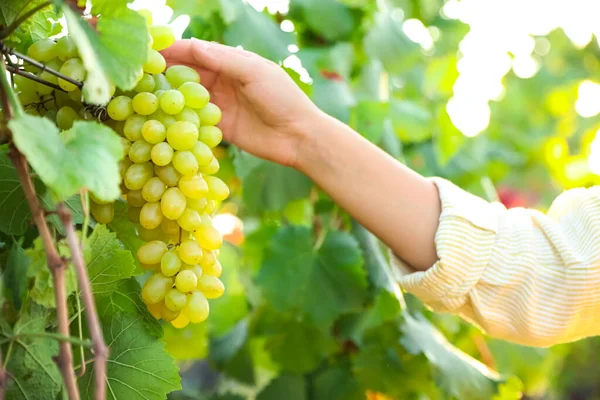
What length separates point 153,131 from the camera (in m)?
0.53

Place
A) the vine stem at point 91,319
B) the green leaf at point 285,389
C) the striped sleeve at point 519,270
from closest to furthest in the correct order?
1. the vine stem at point 91,319
2. the striped sleeve at point 519,270
3. the green leaf at point 285,389

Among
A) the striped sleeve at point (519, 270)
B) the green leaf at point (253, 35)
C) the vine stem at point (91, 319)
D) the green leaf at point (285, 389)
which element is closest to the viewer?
the vine stem at point (91, 319)

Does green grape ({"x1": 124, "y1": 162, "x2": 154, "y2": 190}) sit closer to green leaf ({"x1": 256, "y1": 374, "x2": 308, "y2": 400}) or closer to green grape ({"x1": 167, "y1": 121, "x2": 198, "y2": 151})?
green grape ({"x1": 167, "y1": 121, "x2": 198, "y2": 151})

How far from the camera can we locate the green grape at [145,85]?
55cm

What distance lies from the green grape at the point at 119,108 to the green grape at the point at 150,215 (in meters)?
0.07

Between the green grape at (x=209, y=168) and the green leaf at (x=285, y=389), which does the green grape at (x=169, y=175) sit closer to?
the green grape at (x=209, y=168)

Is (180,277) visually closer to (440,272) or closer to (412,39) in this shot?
(440,272)

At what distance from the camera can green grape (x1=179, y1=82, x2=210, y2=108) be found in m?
0.56

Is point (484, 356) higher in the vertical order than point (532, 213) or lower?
lower

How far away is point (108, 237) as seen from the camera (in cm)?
51

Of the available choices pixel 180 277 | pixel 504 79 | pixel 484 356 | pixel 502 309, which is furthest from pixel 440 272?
pixel 504 79

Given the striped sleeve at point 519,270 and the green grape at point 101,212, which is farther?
the striped sleeve at point 519,270

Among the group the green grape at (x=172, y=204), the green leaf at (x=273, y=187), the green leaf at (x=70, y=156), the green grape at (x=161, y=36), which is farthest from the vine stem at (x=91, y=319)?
the green leaf at (x=273, y=187)

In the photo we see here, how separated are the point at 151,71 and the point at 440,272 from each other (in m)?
0.44
